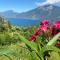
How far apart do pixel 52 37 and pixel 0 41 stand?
306 centimetres

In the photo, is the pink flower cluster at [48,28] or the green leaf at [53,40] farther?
the pink flower cluster at [48,28]

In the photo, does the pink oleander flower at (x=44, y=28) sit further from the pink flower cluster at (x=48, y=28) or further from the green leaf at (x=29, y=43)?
the green leaf at (x=29, y=43)

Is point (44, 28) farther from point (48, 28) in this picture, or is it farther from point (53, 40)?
point (53, 40)

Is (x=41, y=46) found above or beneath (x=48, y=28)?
beneath

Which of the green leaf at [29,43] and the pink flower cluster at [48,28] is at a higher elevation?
the pink flower cluster at [48,28]

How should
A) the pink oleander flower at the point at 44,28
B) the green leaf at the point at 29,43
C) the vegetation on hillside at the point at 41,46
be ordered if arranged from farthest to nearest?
the pink oleander flower at the point at 44,28, the green leaf at the point at 29,43, the vegetation on hillside at the point at 41,46

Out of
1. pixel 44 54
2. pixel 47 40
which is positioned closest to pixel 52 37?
pixel 47 40

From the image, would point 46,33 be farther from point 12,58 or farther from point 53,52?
point 12,58

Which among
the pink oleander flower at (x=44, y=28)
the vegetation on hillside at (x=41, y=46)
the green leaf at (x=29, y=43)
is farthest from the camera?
the pink oleander flower at (x=44, y=28)

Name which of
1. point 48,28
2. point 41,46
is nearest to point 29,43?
point 41,46

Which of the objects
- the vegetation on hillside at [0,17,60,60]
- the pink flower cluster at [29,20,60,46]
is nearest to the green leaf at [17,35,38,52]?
the vegetation on hillside at [0,17,60,60]

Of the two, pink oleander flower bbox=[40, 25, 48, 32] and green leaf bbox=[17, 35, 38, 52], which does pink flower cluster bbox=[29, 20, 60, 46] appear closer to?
pink oleander flower bbox=[40, 25, 48, 32]

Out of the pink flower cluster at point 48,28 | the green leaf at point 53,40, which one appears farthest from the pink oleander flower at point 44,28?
the green leaf at point 53,40

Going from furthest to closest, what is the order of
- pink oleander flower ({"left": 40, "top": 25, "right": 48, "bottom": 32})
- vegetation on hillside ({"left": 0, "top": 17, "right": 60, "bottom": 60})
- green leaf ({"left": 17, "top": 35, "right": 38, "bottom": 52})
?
pink oleander flower ({"left": 40, "top": 25, "right": 48, "bottom": 32}) → green leaf ({"left": 17, "top": 35, "right": 38, "bottom": 52}) → vegetation on hillside ({"left": 0, "top": 17, "right": 60, "bottom": 60})
